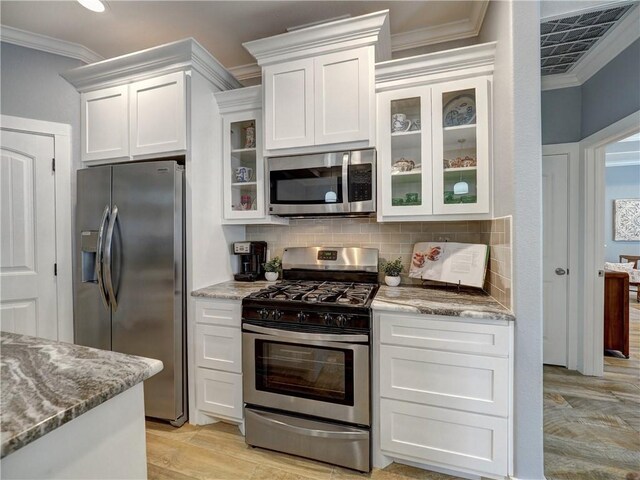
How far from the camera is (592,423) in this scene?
6.74 feet

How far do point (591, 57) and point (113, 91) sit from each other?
376cm

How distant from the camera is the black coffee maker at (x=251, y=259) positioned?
96.9 inches

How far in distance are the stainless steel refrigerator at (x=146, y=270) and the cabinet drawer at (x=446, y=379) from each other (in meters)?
1.41

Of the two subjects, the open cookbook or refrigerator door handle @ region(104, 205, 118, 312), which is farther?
refrigerator door handle @ region(104, 205, 118, 312)

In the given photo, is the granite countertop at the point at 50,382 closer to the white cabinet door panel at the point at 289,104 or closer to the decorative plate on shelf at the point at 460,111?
the white cabinet door panel at the point at 289,104

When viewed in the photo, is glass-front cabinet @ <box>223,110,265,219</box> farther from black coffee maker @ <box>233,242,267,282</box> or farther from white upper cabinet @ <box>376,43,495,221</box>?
white upper cabinet @ <box>376,43,495,221</box>

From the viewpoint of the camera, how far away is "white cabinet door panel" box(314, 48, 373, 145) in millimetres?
1896

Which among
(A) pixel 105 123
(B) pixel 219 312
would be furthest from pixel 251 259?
(A) pixel 105 123

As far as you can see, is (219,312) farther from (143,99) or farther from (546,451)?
(546,451)

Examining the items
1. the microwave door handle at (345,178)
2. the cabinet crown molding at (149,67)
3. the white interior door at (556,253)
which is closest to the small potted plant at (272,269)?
the microwave door handle at (345,178)

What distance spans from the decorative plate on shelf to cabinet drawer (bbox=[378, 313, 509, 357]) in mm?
1234

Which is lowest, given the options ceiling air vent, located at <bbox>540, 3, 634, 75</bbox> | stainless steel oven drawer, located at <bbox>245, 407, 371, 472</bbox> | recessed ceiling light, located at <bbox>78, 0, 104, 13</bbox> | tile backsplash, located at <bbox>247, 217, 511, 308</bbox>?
stainless steel oven drawer, located at <bbox>245, 407, 371, 472</bbox>

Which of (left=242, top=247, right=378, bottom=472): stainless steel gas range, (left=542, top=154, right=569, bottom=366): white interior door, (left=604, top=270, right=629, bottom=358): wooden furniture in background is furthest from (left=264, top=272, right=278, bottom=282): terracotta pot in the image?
(left=604, top=270, right=629, bottom=358): wooden furniture in background

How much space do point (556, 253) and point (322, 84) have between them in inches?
103
